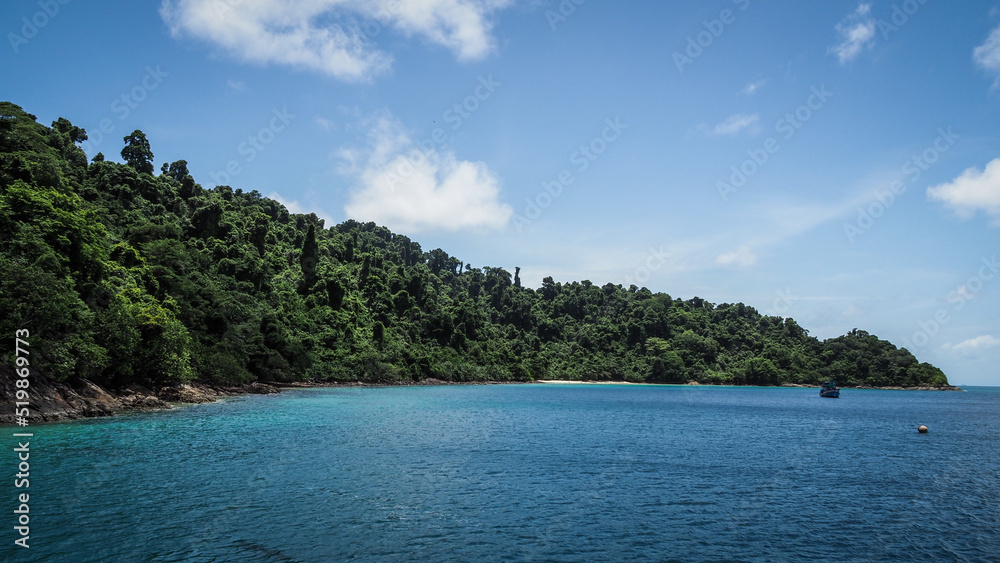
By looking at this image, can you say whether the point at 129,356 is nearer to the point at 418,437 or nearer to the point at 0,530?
the point at 418,437

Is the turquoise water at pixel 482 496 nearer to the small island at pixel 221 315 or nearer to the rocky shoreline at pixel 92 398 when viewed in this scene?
the rocky shoreline at pixel 92 398

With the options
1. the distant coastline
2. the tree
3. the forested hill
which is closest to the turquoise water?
the distant coastline

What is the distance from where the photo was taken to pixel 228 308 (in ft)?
251

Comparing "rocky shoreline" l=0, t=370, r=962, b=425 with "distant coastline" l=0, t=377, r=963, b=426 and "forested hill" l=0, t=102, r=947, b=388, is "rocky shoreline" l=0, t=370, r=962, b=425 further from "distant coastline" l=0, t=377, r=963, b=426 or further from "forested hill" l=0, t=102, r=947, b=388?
"forested hill" l=0, t=102, r=947, b=388

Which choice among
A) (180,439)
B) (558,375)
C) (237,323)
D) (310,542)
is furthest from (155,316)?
(558,375)

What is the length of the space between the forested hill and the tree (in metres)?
0.34

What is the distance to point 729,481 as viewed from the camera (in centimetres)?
2641

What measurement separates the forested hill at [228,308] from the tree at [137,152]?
0.34 metres

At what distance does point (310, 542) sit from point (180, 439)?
70.9 ft

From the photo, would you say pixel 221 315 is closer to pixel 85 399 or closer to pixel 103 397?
pixel 103 397

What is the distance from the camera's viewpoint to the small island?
39719 millimetres

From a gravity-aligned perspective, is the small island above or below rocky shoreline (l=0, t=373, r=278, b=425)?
above

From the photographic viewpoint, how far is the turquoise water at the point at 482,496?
15.9 meters

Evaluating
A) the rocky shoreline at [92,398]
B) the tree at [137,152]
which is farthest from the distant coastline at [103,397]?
the tree at [137,152]
